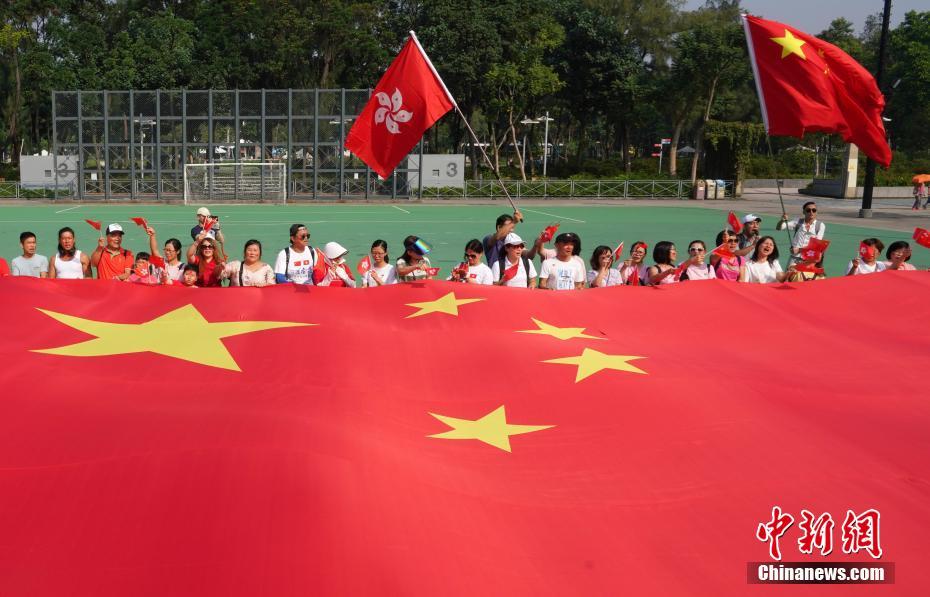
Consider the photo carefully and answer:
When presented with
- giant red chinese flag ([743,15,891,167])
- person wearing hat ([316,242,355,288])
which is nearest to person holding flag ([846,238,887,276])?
giant red chinese flag ([743,15,891,167])

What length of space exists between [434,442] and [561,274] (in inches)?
179

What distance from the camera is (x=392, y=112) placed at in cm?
933

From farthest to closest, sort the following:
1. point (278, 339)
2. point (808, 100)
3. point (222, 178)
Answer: point (222, 178) → point (808, 100) → point (278, 339)

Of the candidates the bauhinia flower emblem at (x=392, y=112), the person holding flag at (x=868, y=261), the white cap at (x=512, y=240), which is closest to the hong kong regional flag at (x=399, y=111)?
the bauhinia flower emblem at (x=392, y=112)

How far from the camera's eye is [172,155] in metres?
41.4

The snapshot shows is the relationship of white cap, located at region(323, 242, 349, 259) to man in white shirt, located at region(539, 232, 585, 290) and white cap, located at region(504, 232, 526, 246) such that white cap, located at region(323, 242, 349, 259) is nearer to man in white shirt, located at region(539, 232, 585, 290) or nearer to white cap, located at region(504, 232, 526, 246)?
white cap, located at region(504, 232, 526, 246)

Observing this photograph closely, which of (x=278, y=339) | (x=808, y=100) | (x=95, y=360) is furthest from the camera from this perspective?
(x=808, y=100)

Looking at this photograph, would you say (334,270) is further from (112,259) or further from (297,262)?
(112,259)

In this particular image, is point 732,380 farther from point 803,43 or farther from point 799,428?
point 803,43

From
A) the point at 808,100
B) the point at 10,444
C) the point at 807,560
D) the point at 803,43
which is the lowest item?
the point at 807,560

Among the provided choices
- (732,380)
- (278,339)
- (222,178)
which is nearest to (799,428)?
(732,380)

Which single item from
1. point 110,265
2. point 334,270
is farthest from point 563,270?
point 110,265

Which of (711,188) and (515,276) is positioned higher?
(711,188)

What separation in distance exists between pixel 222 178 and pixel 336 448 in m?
38.6
